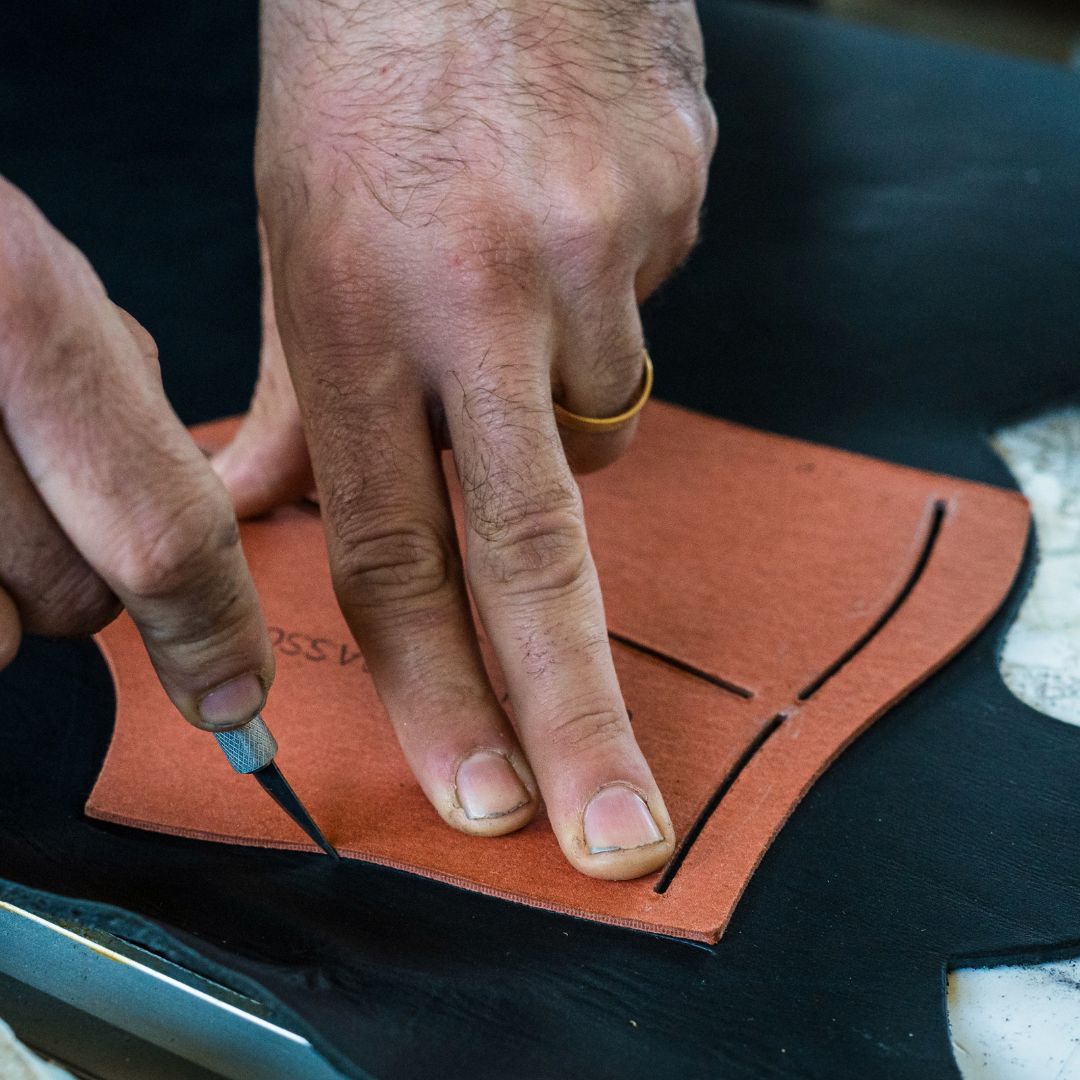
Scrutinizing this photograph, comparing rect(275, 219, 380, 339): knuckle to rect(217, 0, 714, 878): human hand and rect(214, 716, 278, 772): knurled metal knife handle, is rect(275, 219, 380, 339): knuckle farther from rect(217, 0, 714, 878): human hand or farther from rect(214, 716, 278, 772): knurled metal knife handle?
rect(214, 716, 278, 772): knurled metal knife handle

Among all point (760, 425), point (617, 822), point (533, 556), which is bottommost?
point (760, 425)

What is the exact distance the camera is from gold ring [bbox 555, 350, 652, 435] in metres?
1.07

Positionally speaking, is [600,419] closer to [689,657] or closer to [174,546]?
[689,657]

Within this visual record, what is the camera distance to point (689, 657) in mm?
1098

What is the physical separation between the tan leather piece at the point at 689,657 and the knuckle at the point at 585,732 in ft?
0.25

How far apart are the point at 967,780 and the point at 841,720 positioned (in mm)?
110

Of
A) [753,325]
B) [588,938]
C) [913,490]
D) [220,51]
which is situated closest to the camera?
[588,938]

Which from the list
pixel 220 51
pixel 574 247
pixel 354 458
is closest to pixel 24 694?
pixel 354 458

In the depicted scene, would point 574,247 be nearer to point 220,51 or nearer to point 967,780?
point 967,780

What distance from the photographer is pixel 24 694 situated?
1060 mm

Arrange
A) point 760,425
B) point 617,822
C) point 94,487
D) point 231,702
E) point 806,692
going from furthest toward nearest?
1. point 760,425
2. point 806,692
3. point 617,822
4. point 231,702
5. point 94,487

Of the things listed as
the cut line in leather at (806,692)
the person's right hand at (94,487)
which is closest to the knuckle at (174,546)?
the person's right hand at (94,487)

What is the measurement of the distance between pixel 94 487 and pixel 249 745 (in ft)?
0.84

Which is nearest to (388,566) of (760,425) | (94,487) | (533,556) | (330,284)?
(533,556)
